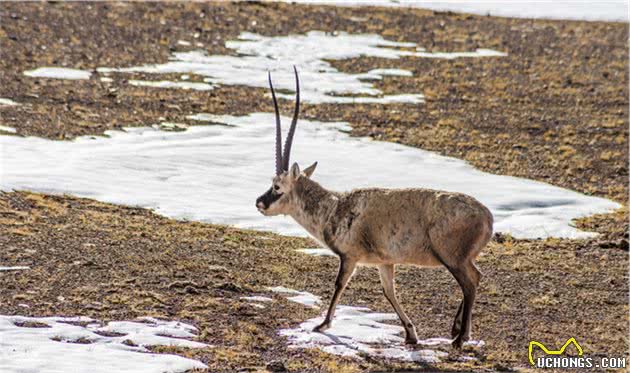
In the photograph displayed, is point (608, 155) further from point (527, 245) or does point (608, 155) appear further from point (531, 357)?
point (531, 357)

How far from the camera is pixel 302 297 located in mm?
15375

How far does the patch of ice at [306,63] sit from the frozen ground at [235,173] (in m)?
5.30

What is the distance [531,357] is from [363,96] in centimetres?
2405

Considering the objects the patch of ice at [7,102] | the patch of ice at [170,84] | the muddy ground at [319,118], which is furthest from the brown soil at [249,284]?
the patch of ice at [170,84]

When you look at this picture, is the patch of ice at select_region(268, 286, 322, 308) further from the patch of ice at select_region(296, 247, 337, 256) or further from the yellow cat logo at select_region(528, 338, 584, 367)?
the patch of ice at select_region(296, 247, 337, 256)

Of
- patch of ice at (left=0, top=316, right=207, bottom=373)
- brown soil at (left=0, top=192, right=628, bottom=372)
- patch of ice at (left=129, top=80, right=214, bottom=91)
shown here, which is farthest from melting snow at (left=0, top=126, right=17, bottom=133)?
patch of ice at (left=0, top=316, right=207, bottom=373)

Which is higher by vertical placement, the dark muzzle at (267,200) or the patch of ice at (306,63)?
the dark muzzle at (267,200)

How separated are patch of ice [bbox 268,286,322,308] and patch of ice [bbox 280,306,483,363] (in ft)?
1.45

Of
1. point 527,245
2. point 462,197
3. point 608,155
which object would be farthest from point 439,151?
point 462,197

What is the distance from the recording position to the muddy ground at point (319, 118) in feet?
46.6

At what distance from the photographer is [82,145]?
27.1 metres

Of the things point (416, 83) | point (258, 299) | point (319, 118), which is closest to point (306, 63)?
point (416, 83)

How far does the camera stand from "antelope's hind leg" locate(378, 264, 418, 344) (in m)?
13.2

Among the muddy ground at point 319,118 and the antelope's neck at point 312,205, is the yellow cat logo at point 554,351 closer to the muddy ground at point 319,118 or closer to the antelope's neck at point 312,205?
the muddy ground at point 319,118
